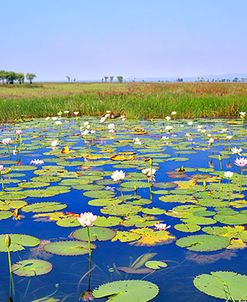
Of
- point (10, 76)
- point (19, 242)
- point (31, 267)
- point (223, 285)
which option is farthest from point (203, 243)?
point (10, 76)

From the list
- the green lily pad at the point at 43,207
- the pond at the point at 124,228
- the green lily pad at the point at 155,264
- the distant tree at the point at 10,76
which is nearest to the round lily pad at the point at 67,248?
the pond at the point at 124,228

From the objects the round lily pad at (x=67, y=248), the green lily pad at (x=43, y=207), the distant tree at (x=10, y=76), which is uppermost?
the distant tree at (x=10, y=76)

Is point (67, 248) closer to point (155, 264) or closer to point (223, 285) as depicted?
point (155, 264)

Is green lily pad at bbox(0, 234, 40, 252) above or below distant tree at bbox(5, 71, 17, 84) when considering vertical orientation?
below

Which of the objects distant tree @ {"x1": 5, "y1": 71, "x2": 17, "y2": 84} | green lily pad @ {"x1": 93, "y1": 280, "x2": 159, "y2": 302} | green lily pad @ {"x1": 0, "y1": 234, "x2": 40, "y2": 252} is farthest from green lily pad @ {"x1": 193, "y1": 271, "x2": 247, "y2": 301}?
distant tree @ {"x1": 5, "y1": 71, "x2": 17, "y2": 84}

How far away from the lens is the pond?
2232mm

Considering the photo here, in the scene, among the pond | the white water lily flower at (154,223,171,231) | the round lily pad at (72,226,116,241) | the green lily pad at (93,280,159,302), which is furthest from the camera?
the white water lily flower at (154,223,171,231)

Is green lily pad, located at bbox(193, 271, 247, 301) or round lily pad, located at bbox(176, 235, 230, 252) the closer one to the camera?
green lily pad, located at bbox(193, 271, 247, 301)

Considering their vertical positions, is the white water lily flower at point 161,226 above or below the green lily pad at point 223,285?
above

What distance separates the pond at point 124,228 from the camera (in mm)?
2232

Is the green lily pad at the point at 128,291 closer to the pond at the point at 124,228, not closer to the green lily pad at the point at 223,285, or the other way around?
the pond at the point at 124,228

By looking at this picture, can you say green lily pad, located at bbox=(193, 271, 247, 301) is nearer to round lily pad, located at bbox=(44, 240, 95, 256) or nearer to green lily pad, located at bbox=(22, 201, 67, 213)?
round lily pad, located at bbox=(44, 240, 95, 256)

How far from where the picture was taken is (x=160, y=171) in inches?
205

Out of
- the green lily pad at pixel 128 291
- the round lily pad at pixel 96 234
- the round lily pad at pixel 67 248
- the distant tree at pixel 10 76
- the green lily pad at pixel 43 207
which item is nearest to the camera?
the green lily pad at pixel 128 291
